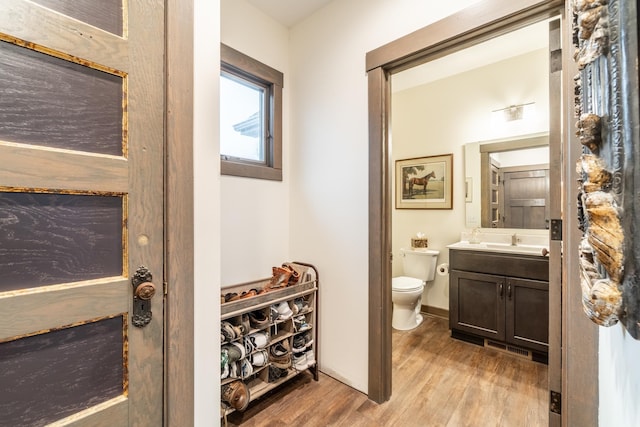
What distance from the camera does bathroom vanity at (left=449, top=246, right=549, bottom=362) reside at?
7.04 feet

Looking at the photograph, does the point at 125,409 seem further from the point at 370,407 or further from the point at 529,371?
the point at 529,371

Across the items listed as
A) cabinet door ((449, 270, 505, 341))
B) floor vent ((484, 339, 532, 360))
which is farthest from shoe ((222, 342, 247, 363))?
floor vent ((484, 339, 532, 360))

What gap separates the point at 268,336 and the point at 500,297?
1957 millimetres

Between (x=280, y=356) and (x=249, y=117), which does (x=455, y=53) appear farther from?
(x=280, y=356)

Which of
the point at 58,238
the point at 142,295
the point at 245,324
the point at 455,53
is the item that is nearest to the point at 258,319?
the point at 245,324

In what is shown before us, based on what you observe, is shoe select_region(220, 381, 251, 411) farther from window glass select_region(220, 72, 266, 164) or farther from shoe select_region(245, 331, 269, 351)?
window glass select_region(220, 72, 266, 164)

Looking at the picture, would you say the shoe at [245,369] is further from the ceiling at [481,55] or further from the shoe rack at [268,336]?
the ceiling at [481,55]

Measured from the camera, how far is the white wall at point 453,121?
260 cm

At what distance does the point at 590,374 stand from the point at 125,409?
1703 millimetres

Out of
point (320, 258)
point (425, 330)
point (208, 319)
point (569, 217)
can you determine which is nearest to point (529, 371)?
point (425, 330)

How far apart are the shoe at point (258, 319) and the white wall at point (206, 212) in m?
0.57

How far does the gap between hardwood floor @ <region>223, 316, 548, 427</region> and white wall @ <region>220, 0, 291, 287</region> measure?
84cm

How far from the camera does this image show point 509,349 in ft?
7.60

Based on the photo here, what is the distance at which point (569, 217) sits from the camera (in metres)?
1.12
